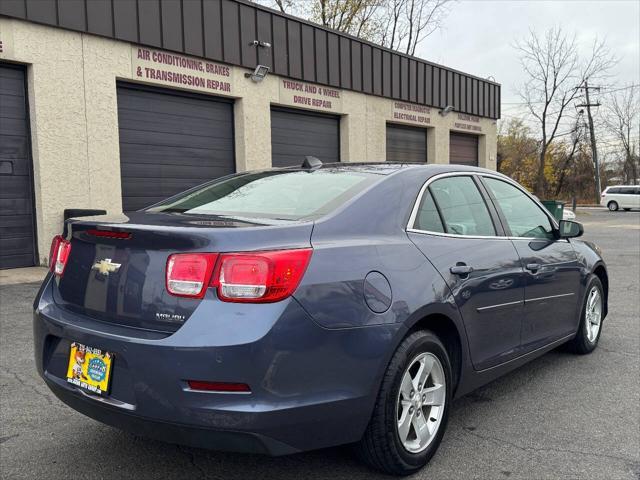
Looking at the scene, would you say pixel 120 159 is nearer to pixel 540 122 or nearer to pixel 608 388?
pixel 608 388

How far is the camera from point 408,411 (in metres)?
2.87

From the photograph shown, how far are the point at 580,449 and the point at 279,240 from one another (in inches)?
79.8

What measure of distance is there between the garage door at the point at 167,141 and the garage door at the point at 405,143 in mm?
6231

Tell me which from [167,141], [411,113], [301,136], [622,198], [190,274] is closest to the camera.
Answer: [190,274]

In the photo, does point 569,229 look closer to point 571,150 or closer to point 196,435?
point 196,435

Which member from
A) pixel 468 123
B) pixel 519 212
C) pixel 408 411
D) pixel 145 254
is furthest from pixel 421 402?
pixel 468 123

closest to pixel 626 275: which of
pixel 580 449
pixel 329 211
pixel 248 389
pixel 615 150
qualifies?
pixel 580 449

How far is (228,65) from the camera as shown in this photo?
39.9 feet

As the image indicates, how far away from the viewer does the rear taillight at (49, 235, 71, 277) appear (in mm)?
2951

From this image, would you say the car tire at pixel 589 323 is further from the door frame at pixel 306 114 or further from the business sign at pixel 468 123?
the business sign at pixel 468 123

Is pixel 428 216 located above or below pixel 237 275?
above

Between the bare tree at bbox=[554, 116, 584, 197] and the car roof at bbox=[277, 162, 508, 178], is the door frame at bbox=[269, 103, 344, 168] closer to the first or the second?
the car roof at bbox=[277, 162, 508, 178]

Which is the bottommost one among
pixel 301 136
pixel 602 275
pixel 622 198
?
pixel 622 198

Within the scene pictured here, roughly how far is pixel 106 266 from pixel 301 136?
1209 centimetres
